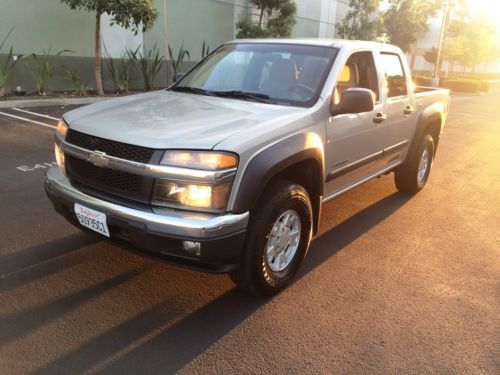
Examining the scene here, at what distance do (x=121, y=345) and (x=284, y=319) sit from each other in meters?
1.04

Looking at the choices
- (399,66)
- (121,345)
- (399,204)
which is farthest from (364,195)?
(121,345)

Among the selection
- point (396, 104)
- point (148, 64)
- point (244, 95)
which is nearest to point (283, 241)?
point (244, 95)

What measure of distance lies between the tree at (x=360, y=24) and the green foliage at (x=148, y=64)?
432 inches

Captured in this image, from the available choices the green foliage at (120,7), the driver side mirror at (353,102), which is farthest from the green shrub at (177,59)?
the driver side mirror at (353,102)

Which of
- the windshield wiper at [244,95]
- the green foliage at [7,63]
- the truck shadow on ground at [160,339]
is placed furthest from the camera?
the green foliage at [7,63]

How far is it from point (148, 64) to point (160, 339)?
11529 mm

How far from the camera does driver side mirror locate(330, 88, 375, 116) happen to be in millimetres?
3414

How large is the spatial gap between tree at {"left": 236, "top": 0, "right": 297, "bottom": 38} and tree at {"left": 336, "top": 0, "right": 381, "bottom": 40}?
636cm

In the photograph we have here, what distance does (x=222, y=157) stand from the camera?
8.51 ft

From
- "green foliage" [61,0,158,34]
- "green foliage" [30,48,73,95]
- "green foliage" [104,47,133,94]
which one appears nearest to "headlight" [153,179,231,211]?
"green foliage" [61,0,158,34]

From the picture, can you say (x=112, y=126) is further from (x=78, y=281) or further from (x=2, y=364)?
(x=2, y=364)

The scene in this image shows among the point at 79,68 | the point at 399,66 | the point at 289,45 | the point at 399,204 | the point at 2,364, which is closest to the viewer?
the point at 2,364

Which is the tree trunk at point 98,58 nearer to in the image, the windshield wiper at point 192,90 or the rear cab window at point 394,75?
the windshield wiper at point 192,90

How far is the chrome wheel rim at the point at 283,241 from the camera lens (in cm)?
313
